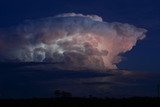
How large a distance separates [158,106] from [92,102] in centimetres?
2861

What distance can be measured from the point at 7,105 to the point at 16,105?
4.30 metres

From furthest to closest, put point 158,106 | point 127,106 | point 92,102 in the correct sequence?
point 92,102 < point 127,106 < point 158,106

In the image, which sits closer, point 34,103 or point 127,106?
point 127,106

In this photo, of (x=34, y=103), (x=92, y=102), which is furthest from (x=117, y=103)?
(x=34, y=103)

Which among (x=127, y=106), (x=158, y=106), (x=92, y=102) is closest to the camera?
(x=158, y=106)

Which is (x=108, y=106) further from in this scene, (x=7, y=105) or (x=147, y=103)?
(x=7, y=105)

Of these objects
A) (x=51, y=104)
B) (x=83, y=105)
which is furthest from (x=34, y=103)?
(x=83, y=105)

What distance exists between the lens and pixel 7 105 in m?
188

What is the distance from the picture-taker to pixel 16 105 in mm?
191750

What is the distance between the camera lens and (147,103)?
192625mm

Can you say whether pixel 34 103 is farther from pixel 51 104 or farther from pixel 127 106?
pixel 127 106

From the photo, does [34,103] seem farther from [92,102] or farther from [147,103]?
[147,103]

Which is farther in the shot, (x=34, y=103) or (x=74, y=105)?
(x=34, y=103)

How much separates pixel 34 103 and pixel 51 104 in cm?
817
